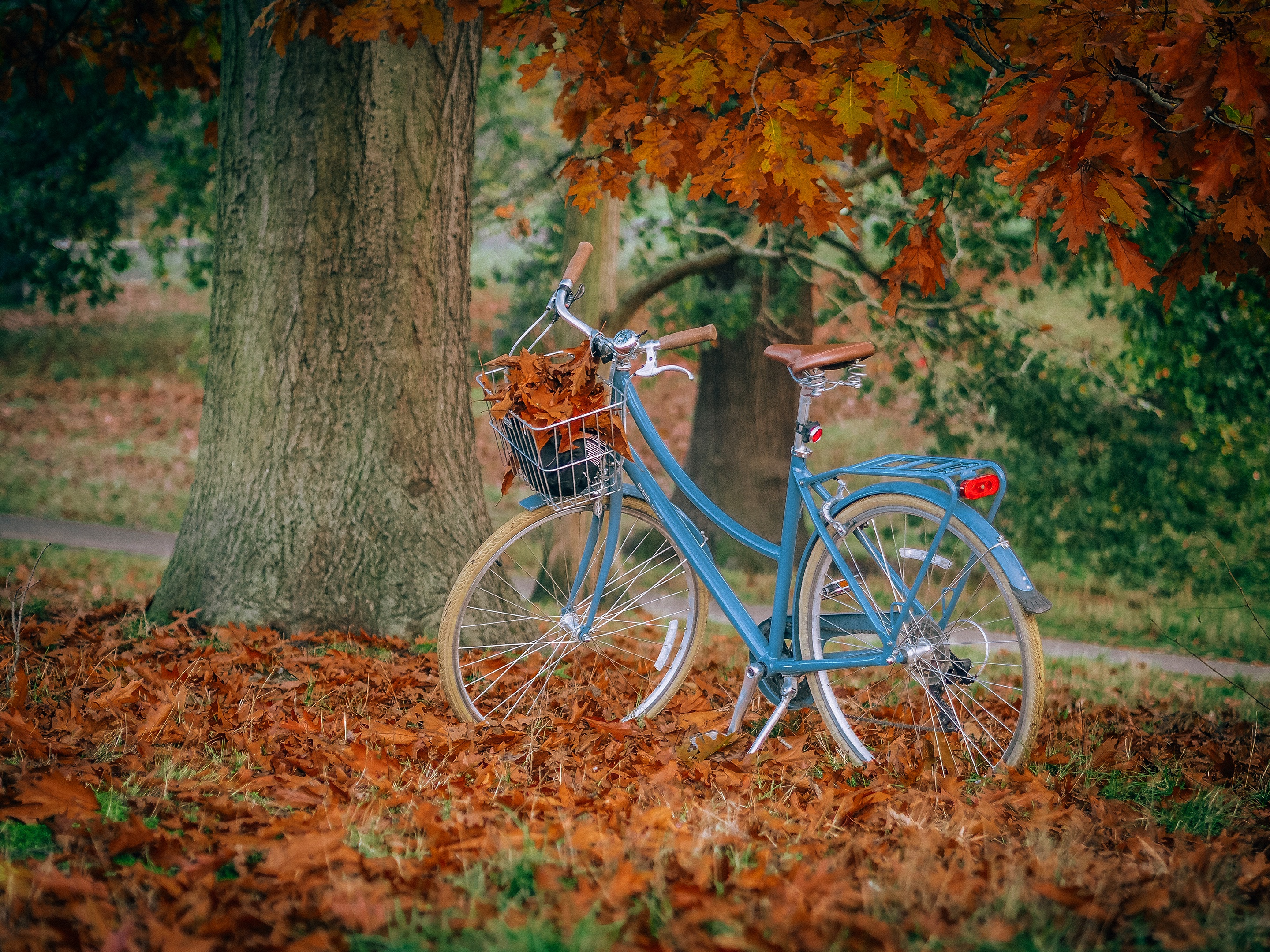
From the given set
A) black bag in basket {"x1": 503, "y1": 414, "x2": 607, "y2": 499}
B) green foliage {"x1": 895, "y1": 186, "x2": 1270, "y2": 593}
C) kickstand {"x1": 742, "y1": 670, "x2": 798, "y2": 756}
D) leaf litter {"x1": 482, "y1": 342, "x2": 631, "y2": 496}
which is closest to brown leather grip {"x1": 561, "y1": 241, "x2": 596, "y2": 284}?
leaf litter {"x1": 482, "y1": 342, "x2": 631, "y2": 496}

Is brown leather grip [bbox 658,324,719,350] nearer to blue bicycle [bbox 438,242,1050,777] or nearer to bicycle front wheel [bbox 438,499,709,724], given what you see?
blue bicycle [bbox 438,242,1050,777]

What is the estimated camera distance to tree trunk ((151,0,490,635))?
4.23m

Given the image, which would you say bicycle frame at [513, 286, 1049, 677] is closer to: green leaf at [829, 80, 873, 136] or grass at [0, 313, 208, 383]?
green leaf at [829, 80, 873, 136]

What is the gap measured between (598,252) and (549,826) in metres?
6.17

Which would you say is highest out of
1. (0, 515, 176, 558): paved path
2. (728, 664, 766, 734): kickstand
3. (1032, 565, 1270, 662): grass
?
(728, 664, 766, 734): kickstand

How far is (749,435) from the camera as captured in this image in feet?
31.6

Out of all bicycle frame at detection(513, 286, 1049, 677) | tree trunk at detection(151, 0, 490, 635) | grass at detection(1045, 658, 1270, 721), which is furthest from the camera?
grass at detection(1045, 658, 1270, 721)

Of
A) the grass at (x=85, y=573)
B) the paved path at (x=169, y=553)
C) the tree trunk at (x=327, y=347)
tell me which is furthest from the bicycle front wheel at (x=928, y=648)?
the grass at (x=85, y=573)

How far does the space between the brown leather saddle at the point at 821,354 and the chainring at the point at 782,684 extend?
85cm

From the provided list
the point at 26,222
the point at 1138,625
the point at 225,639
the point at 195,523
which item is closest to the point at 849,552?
the point at 225,639

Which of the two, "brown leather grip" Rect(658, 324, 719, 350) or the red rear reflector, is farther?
"brown leather grip" Rect(658, 324, 719, 350)

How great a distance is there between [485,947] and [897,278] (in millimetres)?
2784

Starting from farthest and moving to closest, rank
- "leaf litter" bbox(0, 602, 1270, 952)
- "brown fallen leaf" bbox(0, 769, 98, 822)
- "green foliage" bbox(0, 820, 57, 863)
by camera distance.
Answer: "brown fallen leaf" bbox(0, 769, 98, 822) < "green foliage" bbox(0, 820, 57, 863) < "leaf litter" bbox(0, 602, 1270, 952)

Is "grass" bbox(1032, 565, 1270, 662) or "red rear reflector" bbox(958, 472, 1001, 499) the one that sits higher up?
"red rear reflector" bbox(958, 472, 1001, 499)
